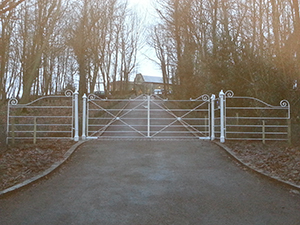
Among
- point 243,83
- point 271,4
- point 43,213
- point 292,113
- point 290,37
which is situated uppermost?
point 271,4

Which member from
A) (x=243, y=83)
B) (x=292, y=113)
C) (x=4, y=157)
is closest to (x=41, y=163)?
(x=4, y=157)

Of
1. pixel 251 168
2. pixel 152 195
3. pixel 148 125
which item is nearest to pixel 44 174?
pixel 152 195

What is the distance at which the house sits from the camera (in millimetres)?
80875

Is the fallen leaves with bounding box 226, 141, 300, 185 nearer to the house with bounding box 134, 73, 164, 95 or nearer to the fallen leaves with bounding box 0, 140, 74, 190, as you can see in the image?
the fallen leaves with bounding box 0, 140, 74, 190

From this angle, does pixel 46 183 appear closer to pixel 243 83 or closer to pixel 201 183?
pixel 201 183

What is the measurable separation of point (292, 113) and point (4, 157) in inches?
391

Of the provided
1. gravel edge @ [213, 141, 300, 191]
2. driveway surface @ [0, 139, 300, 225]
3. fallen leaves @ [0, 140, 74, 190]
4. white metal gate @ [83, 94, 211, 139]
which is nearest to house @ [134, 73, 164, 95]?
white metal gate @ [83, 94, 211, 139]

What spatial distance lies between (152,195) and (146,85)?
9621 cm

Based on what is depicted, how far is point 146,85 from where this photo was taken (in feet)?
333

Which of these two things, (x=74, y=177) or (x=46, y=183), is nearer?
(x=46, y=183)

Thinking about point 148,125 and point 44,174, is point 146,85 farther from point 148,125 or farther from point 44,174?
point 44,174

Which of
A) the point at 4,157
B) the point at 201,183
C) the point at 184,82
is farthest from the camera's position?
the point at 184,82

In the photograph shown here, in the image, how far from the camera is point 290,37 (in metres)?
12.0

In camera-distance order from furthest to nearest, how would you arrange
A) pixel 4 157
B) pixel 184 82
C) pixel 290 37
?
pixel 184 82 < pixel 290 37 < pixel 4 157
